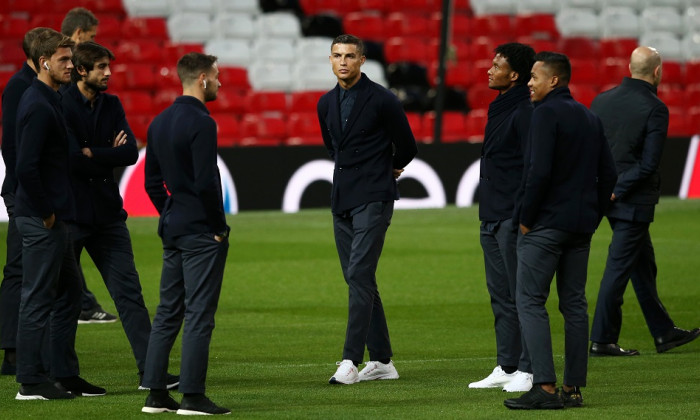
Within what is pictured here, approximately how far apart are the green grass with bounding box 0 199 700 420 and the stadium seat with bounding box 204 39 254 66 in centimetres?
671

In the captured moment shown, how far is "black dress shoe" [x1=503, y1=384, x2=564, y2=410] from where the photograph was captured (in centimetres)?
657

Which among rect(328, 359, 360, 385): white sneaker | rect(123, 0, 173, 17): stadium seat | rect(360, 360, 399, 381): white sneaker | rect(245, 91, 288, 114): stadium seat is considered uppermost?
rect(123, 0, 173, 17): stadium seat

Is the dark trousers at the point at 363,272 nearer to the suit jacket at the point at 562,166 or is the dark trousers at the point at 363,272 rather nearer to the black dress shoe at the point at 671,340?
the suit jacket at the point at 562,166

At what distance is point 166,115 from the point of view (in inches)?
250

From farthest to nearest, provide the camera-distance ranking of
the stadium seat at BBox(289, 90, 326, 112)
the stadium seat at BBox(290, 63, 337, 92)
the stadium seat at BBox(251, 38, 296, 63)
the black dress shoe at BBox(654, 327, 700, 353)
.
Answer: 1. the stadium seat at BBox(251, 38, 296, 63)
2. the stadium seat at BBox(290, 63, 337, 92)
3. the stadium seat at BBox(289, 90, 326, 112)
4. the black dress shoe at BBox(654, 327, 700, 353)

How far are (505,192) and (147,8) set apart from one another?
646 inches

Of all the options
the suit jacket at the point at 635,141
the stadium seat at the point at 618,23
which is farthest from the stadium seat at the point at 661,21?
the suit jacket at the point at 635,141

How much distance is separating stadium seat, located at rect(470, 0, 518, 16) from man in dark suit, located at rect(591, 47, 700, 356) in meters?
16.3

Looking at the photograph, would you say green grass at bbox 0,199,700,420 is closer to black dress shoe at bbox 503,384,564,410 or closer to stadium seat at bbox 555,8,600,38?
black dress shoe at bbox 503,384,564,410

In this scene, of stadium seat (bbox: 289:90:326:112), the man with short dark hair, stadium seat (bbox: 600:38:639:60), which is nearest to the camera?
the man with short dark hair

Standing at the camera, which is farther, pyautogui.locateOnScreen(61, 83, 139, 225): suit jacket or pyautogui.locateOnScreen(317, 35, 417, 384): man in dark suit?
pyautogui.locateOnScreen(317, 35, 417, 384): man in dark suit

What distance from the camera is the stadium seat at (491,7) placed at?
2481 cm

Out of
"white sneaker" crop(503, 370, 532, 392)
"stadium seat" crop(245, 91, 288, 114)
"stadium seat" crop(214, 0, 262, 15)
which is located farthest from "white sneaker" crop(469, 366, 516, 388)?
"stadium seat" crop(214, 0, 262, 15)

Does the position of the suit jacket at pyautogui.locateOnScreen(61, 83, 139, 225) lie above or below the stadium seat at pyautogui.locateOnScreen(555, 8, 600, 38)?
above
